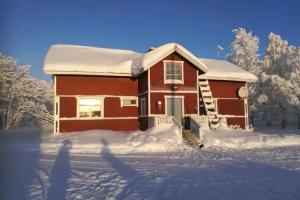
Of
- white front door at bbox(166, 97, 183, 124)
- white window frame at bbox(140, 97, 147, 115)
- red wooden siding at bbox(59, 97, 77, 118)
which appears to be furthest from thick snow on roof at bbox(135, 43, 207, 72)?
red wooden siding at bbox(59, 97, 77, 118)

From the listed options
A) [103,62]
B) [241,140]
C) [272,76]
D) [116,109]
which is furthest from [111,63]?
[272,76]

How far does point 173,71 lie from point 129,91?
11.8 feet

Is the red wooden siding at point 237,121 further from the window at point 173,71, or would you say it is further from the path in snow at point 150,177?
the path in snow at point 150,177

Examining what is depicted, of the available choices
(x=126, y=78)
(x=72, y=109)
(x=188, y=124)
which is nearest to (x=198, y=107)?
(x=188, y=124)

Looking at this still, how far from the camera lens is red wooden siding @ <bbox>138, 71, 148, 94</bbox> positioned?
23172 millimetres

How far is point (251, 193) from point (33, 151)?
38.0 ft

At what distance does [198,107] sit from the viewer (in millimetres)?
24078

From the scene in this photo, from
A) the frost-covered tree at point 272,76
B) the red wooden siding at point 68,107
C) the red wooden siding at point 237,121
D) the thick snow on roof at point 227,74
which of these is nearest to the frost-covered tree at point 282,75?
the frost-covered tree at point 272,76

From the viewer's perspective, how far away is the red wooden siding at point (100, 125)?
22.5m

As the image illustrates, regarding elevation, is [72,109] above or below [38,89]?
below

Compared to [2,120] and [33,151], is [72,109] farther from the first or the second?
[2,120]

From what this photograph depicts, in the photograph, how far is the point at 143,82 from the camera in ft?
77.9

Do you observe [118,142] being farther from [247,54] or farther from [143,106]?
[247,54]

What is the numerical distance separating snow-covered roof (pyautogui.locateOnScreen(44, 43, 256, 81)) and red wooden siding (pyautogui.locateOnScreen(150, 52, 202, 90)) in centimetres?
42
